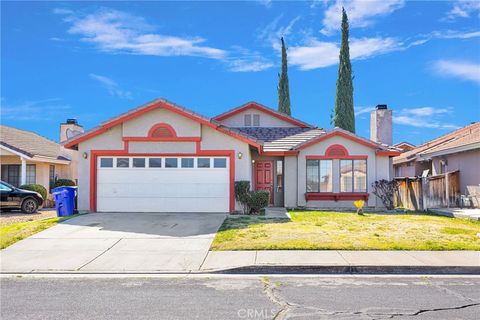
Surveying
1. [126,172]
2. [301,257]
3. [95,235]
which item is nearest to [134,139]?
[126,172]

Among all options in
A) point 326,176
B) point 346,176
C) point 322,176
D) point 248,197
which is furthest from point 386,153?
point 248,197

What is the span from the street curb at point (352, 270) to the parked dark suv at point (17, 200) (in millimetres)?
13778

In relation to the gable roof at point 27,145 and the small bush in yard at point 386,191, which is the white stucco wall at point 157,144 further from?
the gable roof at point 27,145

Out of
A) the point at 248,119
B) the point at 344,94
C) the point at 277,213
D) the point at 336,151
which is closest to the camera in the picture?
the point at 277,213

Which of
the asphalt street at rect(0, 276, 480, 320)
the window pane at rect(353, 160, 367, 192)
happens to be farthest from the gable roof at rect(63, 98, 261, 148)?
the asphalt street at rect(0, 276, 480, 320)

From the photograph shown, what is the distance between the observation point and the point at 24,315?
5469mm

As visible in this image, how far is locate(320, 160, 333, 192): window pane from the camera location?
18266 millimetres

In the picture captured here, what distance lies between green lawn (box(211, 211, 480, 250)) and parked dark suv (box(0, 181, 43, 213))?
32.5 feet

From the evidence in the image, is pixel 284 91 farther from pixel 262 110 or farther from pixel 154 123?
pixel 154 123

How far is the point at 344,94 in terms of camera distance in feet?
114

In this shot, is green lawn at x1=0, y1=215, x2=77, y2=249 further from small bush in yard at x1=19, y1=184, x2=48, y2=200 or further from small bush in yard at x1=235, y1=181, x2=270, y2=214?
small bush in yard at x1=19, y1=184, x2=48, y2=200

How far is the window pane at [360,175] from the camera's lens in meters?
18.2

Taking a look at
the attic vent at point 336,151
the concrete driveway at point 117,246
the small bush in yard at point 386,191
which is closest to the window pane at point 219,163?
the concrete driveway at point 117,246

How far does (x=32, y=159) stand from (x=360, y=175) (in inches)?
654
